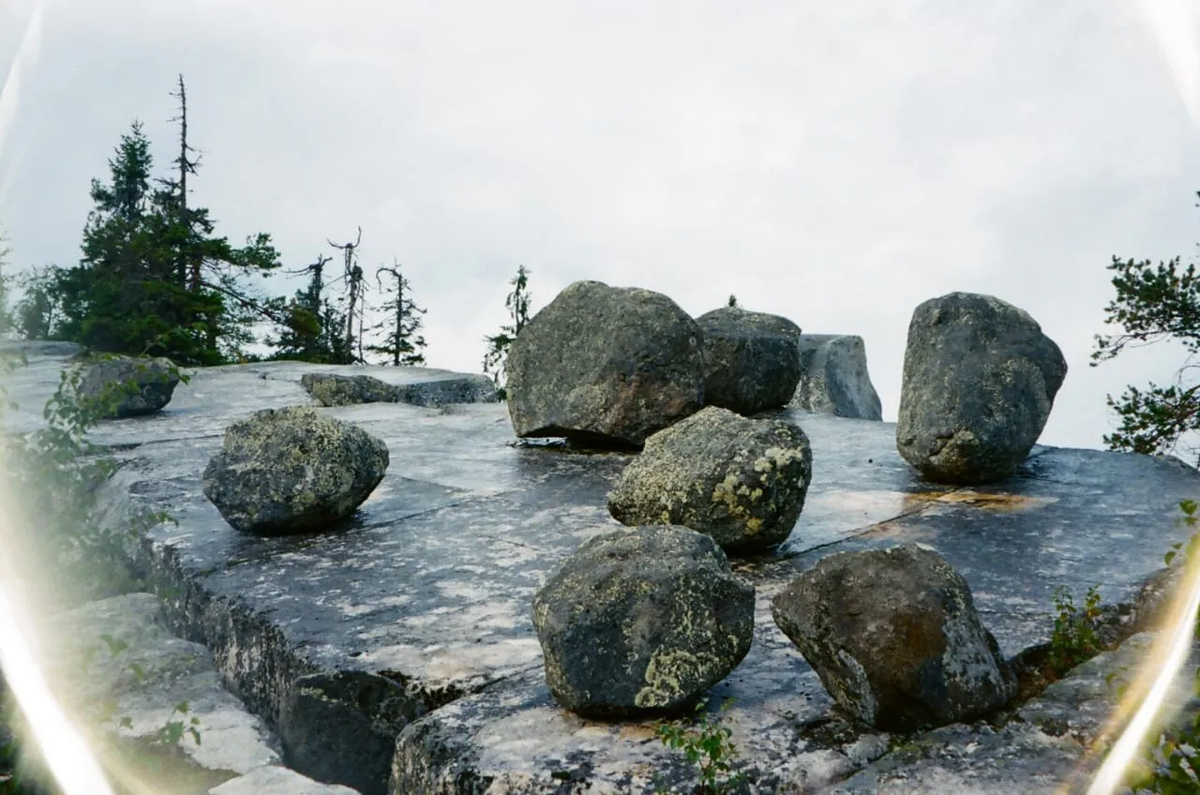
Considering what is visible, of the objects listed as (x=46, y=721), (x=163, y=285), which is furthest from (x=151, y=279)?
(x=46, y=721)

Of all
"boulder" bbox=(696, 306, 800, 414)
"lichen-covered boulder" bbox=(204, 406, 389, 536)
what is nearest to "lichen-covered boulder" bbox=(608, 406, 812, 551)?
"lichen-covered boulder" bbox=(204, 406, 389, 536)

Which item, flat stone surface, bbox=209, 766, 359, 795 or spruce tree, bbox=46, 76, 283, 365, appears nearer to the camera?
flat stone surface, bbox=209, 766, 359, 795

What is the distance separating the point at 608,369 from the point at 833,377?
15.2 ft

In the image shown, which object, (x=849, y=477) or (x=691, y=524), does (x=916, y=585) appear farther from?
(x=849, y=477)

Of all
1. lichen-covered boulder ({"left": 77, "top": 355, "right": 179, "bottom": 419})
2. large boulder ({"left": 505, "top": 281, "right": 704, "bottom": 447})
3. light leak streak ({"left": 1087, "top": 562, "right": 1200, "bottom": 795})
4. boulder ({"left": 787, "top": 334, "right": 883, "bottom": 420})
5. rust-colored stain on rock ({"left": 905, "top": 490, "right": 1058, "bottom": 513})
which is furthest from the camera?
boulder ({"left": 787, "top": 334, "right": 883, "bottom": 420})

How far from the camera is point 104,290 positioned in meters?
16.1

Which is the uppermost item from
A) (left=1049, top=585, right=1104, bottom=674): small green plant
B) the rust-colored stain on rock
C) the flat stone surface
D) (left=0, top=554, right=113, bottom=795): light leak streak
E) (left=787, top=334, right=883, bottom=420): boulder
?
(left=787, top=334, right=883, bottom=420): boulder

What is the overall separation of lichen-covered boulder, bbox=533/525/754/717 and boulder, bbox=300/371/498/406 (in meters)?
7.62

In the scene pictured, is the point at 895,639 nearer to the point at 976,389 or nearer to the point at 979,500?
the point at 979,500

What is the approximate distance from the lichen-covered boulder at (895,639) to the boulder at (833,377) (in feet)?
24.9

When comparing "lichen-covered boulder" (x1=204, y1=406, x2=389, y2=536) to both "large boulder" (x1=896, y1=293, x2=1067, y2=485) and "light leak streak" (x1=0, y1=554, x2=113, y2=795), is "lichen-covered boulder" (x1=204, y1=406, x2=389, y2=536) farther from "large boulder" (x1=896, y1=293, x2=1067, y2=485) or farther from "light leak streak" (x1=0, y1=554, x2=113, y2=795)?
"large boulder" (x1=896, y1=293, x2=1067, y2=485)

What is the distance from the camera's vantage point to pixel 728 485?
4.20 meters

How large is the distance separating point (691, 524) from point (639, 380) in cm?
239

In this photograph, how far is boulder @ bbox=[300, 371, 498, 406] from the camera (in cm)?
1052
